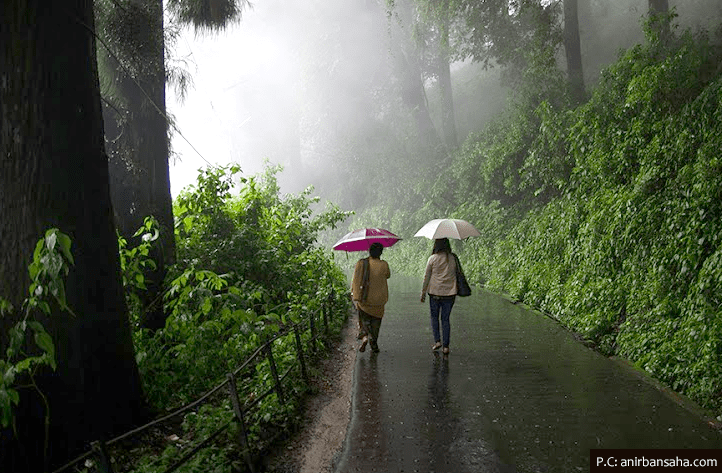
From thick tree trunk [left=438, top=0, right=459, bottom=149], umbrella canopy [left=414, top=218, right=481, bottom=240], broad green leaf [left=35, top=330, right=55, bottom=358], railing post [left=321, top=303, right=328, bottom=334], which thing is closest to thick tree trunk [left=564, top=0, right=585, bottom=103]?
umbrella canopy [left=414, top=218, right=481, bottom=240]

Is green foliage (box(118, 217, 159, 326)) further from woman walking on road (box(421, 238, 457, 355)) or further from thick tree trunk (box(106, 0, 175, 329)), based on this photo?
woman walking on road (box(421, 238, 457, 355))

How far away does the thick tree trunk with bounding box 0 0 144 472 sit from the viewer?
15.6ft

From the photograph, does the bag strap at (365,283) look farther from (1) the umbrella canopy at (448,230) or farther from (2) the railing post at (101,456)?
(2) the railing post at (101,456)

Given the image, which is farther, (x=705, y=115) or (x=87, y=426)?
(x=705, y=115)

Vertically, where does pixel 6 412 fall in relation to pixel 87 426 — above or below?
above

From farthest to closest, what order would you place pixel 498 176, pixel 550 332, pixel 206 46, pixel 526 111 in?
pixel 206 46, pixel 498 176, pixel 526 111, pixel 550 332

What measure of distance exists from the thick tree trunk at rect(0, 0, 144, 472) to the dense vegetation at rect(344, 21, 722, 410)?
610cm

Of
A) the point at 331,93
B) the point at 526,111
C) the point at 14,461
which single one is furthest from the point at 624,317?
the point at 331,93

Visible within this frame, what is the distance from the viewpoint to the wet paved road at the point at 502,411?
5.29m

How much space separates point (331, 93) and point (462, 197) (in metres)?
20.8

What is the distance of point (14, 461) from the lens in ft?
15.2

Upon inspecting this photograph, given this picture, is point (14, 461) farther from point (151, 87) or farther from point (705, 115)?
point (705, 115)

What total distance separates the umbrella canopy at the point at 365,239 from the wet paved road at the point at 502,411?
1.83 metres

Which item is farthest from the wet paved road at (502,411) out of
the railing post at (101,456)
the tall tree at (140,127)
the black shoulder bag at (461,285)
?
the tall tree at (140,127)
